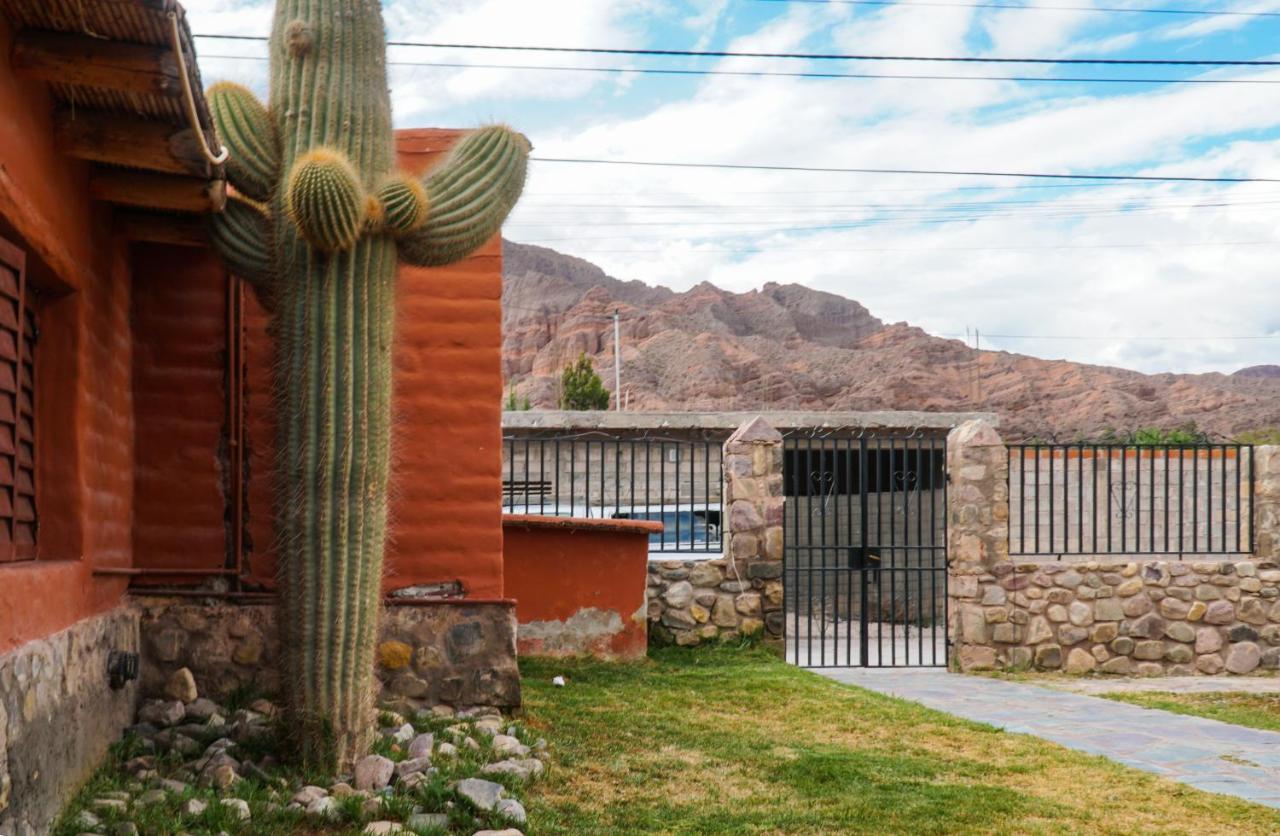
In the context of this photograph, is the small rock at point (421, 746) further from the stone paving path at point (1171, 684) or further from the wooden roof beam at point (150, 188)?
the stone paving path at point (1171, 684)

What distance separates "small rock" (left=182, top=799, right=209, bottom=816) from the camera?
14.9 ft

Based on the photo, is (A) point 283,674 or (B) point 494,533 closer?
(A) point 283,674

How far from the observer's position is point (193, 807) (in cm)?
456

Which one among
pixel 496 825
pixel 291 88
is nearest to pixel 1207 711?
pixel 496 825

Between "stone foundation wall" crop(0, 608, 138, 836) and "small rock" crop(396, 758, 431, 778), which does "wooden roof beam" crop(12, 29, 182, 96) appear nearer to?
"stone foundation wall" crop(0, 608, 138, 836)

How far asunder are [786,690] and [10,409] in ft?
18.7

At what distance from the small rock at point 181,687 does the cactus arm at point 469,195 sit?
260cm

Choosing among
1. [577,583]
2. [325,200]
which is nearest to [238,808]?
[325,200]

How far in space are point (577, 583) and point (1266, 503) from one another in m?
6.80

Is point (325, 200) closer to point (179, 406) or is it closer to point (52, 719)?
point (179, 406)

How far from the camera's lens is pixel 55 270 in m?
4.57

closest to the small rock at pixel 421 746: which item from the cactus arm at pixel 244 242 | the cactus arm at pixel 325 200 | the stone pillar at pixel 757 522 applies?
the cactus arm at pixel 244 242

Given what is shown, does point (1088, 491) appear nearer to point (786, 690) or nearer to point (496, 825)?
point (786, 690)

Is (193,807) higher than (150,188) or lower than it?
lower
